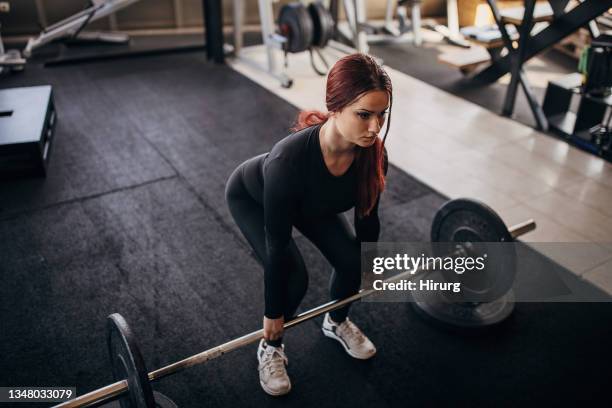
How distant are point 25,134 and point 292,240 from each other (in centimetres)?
170

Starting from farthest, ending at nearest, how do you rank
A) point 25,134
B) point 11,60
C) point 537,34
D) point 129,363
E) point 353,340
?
1. point 11,60
2. point 537,34
3. point 25,134
4. point 353,340
5. point 129,363

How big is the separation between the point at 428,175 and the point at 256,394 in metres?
1.65

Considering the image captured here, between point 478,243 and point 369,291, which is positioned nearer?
point 369,291

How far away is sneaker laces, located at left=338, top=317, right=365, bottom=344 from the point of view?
1750 millimetres

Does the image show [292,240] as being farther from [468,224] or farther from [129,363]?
[468,224]

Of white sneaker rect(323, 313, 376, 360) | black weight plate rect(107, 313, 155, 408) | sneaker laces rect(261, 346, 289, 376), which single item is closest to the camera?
black weight plate rect(107, 313, 155, 408)

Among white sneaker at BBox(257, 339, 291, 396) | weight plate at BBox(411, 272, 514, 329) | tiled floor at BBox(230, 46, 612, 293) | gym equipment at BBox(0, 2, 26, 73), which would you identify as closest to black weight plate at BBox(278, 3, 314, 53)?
tiled floor at BBox(230, 46, 612, 293)

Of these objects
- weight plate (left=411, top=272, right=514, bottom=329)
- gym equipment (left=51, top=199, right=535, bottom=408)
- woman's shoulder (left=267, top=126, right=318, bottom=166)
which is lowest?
weight plate (left=411, top=272, right=514, bottom=329)

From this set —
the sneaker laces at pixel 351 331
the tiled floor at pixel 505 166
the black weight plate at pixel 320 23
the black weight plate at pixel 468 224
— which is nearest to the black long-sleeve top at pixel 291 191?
the sneaker laces at pixel 351 331

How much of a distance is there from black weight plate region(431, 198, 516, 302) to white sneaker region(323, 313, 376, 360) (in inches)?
14.8

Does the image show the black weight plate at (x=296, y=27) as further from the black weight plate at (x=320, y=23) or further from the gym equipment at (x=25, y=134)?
the gym equipment at (x=25, y=134)

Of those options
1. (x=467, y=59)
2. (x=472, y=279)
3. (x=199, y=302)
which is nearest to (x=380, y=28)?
(x=467, y=59)

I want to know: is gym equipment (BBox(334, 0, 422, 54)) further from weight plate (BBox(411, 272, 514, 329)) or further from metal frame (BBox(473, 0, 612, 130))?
weight plate (BBox(411, 272, 514, 329))

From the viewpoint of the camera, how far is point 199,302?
1946 mm
